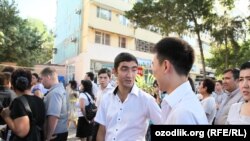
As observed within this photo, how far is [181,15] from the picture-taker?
18859mm

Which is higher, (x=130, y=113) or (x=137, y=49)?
(x=137, y=49)

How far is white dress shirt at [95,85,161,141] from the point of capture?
321cm

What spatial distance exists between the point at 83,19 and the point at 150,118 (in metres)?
26.9

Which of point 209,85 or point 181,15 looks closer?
point 209,85

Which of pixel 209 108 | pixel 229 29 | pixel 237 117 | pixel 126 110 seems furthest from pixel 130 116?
pixel 229 29

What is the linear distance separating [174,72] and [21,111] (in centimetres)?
233

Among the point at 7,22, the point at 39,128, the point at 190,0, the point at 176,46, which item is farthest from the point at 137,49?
the point at 176,46

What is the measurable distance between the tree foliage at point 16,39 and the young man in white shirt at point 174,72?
2154 centimetres

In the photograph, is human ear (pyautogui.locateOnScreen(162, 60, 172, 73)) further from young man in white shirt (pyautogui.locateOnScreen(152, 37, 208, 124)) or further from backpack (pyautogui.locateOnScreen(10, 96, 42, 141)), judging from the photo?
backpack (pyautogui.locateOnScreen(10, 96, 42, 141))

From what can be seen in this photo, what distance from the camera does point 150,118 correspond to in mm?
3303

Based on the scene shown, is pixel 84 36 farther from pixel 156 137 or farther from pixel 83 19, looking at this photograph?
pixel 156 137

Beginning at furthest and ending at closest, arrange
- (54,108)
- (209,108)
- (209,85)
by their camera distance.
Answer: (209,85)
(209,108)
(54,108)

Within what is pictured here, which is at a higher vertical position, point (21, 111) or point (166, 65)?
point (166, 65)

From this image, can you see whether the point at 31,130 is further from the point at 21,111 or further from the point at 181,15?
the point at 181,15
